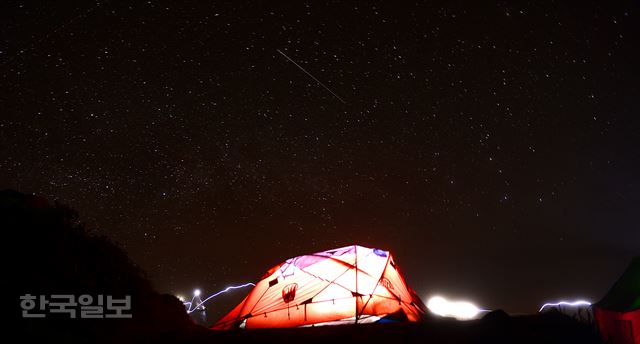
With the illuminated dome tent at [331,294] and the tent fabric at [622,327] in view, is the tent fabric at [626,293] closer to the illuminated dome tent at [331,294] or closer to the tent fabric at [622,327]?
the tent fabric at [622,327]

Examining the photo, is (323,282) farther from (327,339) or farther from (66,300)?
(66,300)

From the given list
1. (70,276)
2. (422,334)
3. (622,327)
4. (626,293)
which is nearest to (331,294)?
(422,334)

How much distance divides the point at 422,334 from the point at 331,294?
3.34 m

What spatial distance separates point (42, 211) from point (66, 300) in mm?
2652

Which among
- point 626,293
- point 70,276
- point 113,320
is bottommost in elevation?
point 626,293

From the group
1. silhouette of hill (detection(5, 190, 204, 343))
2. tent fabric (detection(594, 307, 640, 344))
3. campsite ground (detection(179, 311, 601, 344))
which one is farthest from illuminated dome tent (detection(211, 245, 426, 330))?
tent fabric (detection(594, 307, 640, 344))

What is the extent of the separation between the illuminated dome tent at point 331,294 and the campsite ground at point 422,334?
2.52 metres

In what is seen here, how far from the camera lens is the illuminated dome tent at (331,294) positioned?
825 centimetres

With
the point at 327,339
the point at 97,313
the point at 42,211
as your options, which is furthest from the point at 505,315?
the point at 42,211

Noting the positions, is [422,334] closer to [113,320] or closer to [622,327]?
[113,320]

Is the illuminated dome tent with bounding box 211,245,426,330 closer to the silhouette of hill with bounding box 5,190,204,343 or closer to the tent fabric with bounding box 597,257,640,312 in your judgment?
the silhouette of hill with bounding box 5,190,204,343

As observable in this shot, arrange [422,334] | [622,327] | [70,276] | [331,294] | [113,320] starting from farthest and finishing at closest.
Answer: [331,294]
[622,327]
[70,276]
[113,320]
[422,334]

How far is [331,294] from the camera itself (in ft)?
28.1

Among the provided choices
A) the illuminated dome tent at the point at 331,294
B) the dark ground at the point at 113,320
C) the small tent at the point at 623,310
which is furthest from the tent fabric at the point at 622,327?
the illuminated dome tent at the point at 331,294
